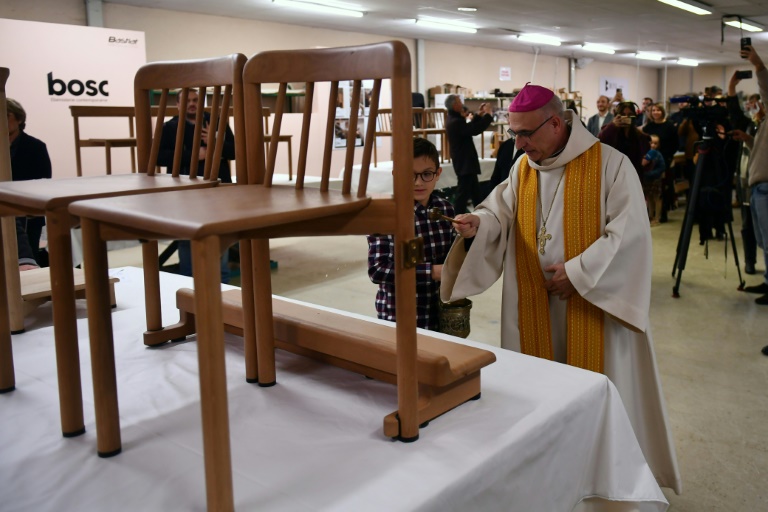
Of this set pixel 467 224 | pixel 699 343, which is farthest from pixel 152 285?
pixel 699 343

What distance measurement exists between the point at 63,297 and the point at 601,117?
821cm

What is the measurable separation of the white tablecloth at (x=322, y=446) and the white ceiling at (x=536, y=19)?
732cm

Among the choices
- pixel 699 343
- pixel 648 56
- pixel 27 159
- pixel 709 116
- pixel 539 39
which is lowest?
pixel 699 343

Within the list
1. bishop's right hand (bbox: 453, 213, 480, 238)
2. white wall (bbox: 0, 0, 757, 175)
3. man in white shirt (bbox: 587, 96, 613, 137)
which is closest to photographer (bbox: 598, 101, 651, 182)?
white wall (bbox: 0, 0, 757, 175)

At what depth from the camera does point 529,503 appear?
3.24ft

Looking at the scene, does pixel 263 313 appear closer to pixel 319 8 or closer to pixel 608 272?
pixel 608 272

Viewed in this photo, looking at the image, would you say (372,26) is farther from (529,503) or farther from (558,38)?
(529,503)

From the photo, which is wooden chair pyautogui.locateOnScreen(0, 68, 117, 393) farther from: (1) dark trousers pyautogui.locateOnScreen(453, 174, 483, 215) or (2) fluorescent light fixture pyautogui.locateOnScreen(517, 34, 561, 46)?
(2) fluorescent light fixture pyautogui.locateOnScreen(517, 34, 561, 46)

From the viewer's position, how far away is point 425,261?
1933 mm

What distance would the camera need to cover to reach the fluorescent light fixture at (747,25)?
10859 mm

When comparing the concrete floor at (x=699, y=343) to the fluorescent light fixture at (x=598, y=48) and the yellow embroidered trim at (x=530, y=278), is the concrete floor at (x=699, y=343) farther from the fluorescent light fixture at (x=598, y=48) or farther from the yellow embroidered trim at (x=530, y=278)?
the fluorescent light fixture at (x=598, y=48)

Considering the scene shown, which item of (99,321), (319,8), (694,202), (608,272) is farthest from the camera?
(319,8)

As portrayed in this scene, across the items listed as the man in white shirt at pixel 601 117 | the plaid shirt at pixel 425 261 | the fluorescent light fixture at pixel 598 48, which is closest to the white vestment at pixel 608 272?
the plaid shirt at pixel 425 261

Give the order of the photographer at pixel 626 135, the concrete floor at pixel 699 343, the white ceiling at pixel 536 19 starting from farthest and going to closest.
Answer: the white ceiling at pixel 536 19 < the photographer at pixel 626 135 < the concrete floor at pixel 699 343
